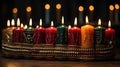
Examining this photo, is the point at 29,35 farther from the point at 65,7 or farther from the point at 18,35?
the point at 65,7

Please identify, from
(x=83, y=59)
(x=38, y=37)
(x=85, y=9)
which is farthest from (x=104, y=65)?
(x=85, y=9)

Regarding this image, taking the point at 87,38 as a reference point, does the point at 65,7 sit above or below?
above

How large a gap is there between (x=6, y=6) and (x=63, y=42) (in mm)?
1257

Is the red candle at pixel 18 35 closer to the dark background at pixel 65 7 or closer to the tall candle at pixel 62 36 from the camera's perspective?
the tall candle at pixel 62 36

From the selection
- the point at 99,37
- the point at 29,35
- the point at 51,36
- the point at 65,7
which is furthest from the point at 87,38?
the point at 65,7

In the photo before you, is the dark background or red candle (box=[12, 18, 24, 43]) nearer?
red candle (box=[12, 18, 24, 43])

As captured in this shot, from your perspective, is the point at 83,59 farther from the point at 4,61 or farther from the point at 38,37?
the point at 4,61

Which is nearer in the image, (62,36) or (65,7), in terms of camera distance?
(62,36)

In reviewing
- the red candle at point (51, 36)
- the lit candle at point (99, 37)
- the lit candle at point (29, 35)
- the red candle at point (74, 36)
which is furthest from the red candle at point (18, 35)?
the lit candle at point (99, 37)

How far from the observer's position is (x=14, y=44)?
1847 mm

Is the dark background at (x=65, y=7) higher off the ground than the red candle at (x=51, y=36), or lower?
higher

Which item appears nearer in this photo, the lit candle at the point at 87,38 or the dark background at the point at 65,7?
the lit candle at the point at 87,38

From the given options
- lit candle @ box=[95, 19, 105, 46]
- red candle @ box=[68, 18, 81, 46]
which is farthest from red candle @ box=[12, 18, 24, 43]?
lit candle @ box=[95, 19, 105, 46]

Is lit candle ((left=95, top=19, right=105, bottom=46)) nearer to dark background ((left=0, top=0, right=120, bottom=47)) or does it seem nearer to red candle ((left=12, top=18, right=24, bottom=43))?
red candle ((left=12, top=18, right=24, bottom=43))
